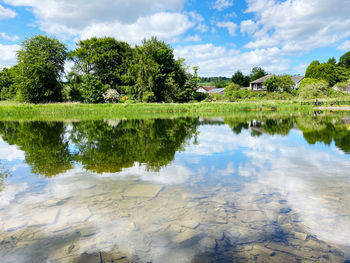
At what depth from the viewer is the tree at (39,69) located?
44.6 meters

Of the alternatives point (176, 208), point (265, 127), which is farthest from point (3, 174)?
point (265, 127)

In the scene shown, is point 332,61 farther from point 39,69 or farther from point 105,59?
point 39,69

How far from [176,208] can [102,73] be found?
4853cm

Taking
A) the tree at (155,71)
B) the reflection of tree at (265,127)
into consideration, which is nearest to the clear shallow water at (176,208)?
the reflection of tree at (265,127)

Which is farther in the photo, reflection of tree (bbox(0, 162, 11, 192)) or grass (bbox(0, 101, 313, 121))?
grass (bbox(0, 101, 313, 121))

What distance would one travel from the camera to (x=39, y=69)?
4403cm

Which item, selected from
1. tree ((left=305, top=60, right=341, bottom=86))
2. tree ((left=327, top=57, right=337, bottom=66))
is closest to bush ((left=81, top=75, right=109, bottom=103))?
tree ((left=305, top=60, right=341, bottom=86))

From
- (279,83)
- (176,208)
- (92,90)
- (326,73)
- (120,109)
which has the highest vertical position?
(326,73)

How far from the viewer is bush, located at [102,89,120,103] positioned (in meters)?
45.6

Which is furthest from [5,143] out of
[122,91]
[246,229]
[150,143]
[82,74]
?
[82,74]

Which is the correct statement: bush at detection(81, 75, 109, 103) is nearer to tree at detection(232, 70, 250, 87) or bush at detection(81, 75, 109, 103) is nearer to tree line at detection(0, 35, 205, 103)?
tree line at detection(0, 35, 205, 103)

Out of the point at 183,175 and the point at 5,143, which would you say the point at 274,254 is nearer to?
the point at 183,175

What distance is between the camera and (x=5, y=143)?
1267 cm

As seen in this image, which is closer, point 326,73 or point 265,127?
point 265,127
